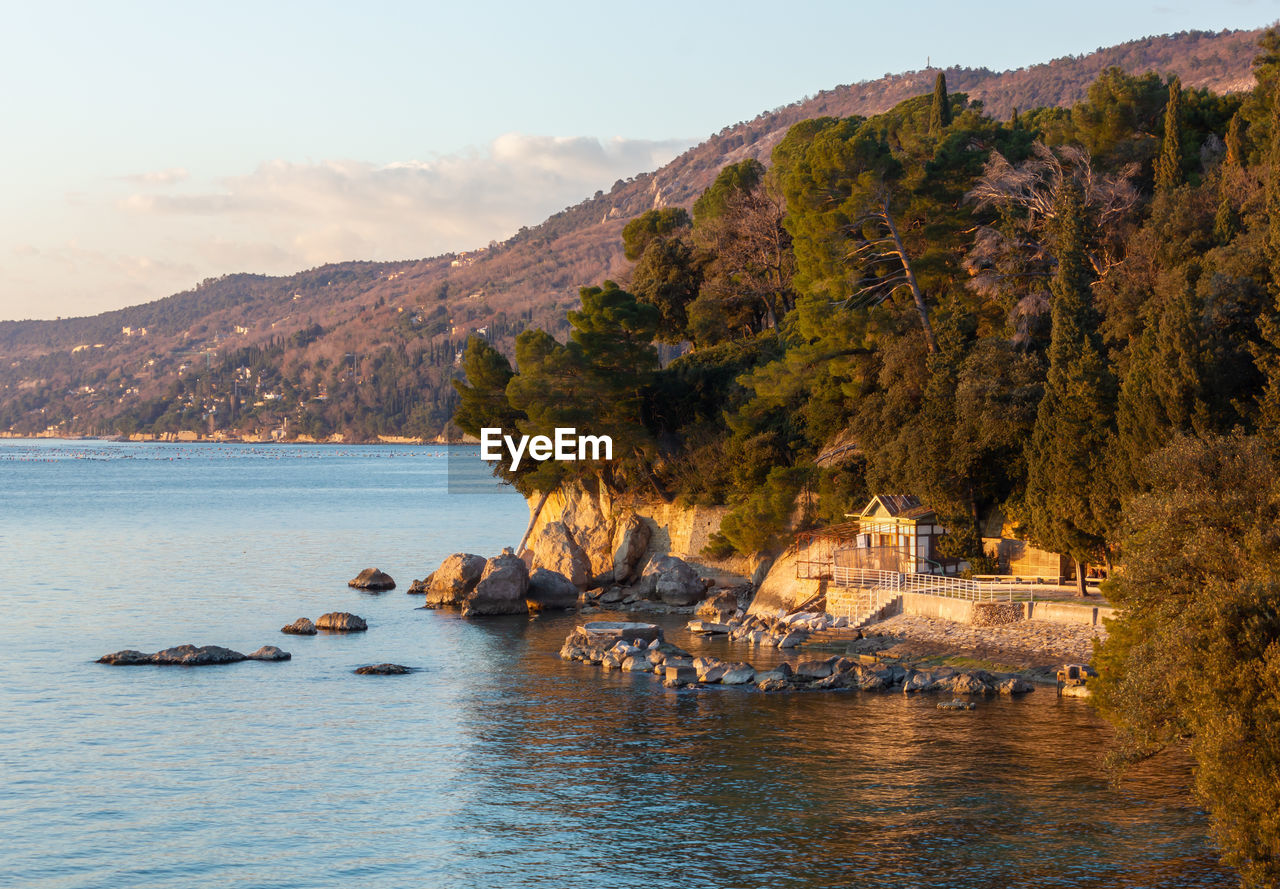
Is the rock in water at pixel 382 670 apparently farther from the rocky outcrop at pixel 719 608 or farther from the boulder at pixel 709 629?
the rocky outcrop at pixel 719 608

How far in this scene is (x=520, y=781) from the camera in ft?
101

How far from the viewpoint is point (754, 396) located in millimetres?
65688

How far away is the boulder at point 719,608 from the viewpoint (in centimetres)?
5417

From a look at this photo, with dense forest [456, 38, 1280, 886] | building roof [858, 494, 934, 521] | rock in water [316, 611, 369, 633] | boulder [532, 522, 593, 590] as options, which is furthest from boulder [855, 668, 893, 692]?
boulder [532, 522, 593, 590]

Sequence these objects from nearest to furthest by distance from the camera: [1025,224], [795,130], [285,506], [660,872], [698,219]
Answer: [660,872] → [1025,224] → [795,130] → [698,219] → [285,506]

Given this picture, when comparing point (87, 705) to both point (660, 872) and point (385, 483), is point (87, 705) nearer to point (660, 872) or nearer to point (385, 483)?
point (660, 872)

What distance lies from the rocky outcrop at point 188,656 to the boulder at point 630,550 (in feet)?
72.6

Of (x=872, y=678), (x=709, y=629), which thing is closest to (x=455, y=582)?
(x=709, y=629)

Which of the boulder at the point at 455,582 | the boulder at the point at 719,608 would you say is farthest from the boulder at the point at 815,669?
the boulder at the point at 455,582

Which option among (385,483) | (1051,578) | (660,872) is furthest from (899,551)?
(385,483)

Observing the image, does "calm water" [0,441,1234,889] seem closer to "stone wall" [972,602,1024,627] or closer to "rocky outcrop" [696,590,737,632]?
"stone wall" [972,602,1024,627]

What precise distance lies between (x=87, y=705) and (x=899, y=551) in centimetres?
3159

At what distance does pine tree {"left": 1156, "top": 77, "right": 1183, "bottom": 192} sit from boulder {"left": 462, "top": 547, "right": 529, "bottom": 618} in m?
35.3

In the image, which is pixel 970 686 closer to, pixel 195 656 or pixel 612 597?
pixel 612 597
